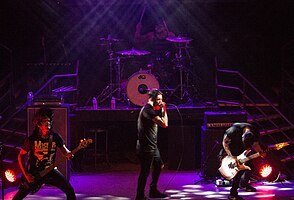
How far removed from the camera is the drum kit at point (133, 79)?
1305cm

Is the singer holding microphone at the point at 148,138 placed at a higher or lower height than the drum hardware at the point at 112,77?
lower

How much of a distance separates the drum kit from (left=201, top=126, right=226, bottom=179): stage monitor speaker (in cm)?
242

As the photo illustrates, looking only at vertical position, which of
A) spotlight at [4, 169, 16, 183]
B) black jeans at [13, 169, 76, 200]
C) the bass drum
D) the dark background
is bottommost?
spotlight at [4, 169, 16, 183]

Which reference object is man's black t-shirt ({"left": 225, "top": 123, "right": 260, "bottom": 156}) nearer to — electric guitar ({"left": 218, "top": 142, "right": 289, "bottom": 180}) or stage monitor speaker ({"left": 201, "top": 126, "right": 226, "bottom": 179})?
electric guitar ({"left": 218, "top": 142, "right": 289, "bottom": 180})

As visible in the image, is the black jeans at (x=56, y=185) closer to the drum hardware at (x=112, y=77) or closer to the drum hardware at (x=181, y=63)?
the drum hardware at (x=112, y=77)

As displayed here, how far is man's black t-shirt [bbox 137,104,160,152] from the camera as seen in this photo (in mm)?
9000

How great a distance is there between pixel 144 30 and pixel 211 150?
512 centimetres

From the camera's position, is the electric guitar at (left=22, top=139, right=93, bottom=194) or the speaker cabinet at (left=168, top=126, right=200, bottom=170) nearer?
the electric guitar at (left=22, top=139, right=93, bottom=194)

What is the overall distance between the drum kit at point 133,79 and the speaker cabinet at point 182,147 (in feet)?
4.84

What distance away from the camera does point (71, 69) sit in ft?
48.3

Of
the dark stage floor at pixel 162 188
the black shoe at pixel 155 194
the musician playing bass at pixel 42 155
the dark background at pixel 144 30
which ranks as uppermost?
the dark background at pixel 144 30

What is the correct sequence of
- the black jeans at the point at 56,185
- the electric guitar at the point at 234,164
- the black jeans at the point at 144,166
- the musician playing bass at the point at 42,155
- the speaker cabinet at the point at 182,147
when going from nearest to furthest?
the black jeans at the point at 56,185, the musician playing bass at the point at 42,155, the black jeans at the point at 144,166, the electric guitar at the point at 234,164, the speaker cabinet at the point at 182,147

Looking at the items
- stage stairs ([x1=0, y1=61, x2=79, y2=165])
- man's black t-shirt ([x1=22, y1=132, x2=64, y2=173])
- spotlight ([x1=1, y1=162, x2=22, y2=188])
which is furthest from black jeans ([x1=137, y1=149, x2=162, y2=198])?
spotlight ([x1=1, y1=162, x2=22, y2=188])

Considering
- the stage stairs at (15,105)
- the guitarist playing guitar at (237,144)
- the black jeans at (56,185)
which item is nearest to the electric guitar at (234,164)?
the guitarist playing guitar at (237,144)
